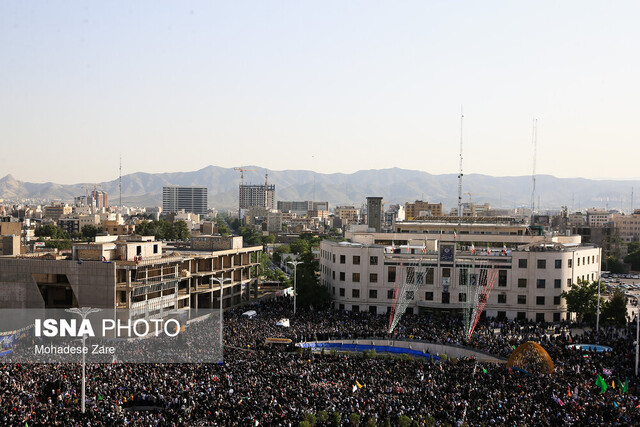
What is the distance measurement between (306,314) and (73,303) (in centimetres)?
1743

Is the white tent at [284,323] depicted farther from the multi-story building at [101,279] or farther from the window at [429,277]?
the window at [429,277]

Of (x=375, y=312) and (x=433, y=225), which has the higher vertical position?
(x=433, y=225)

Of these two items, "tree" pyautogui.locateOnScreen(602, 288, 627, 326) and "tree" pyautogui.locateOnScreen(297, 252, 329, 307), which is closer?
"tree" pyautogui.locateOnScreen(602, 288, 627, 326)

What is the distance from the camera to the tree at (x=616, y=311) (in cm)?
5094

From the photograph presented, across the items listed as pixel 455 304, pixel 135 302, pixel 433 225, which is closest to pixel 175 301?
pixel 135 302

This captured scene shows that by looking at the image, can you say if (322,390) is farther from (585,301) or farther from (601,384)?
(585,301)

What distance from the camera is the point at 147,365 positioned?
1366 inches

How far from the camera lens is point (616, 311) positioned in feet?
168

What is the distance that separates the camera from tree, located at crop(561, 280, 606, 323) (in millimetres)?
50781

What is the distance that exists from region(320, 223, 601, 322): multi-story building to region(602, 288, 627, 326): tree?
367cm

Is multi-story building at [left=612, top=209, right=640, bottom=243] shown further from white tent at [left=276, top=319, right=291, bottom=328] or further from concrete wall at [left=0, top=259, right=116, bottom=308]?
concrete wall at [left=0, top=259, right=116, bottom=308]

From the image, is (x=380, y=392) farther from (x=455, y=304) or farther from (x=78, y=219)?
(x=78, y=219)

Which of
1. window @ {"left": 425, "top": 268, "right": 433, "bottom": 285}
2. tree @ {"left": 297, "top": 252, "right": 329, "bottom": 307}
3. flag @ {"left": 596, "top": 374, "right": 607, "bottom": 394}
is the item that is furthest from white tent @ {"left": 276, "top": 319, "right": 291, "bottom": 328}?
flag @ {"left": 596, "top": 374, "right": 607, "bottom": 394}

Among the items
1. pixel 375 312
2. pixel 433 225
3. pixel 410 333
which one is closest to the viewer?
pixel 410 333
